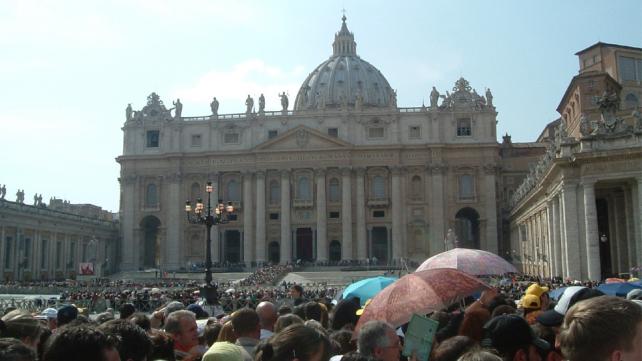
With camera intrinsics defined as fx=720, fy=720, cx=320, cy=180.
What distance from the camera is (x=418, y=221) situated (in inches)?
3068

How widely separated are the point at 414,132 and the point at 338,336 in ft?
238

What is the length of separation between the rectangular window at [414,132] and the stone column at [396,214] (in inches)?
160

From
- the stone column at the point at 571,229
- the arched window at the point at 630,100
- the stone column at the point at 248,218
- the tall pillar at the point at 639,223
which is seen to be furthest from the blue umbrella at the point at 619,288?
the stone column at the point at 248,218

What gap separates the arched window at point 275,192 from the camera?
263 ft

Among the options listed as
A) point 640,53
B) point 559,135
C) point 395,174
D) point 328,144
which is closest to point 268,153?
point 328,144

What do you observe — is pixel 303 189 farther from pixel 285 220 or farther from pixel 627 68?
pixel 627 68

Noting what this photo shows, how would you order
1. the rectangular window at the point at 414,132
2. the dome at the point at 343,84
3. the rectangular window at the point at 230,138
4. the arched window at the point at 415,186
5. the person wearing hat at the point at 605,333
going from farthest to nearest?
the dome at the point at 343,84 → the rectangular window at the point at 230,138 → the rectangular window at the point at 414,132 → the arched window at the point at 415,186 → the person wearing hat at the point at 605,333

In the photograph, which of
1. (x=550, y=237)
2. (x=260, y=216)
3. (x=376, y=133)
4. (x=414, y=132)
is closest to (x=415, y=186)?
(x=414, y=132)

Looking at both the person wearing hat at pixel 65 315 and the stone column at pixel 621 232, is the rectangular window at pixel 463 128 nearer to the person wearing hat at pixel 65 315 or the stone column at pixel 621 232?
the stone column at pixel 621 232

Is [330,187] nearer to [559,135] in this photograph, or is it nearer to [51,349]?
[559,135]

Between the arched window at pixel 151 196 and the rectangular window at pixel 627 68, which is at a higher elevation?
the rectangular window at pixel 627 68

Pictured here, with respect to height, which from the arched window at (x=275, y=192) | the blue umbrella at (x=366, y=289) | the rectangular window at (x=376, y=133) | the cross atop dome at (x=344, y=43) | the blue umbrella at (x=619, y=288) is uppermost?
the cross atop dome at (x=344, y=43)

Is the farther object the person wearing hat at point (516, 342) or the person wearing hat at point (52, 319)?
the person wearing hat at point (52, 319)

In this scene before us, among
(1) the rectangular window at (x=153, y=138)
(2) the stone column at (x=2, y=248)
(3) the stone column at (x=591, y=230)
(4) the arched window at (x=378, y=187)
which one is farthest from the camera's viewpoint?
(1) the rectangular window at (x=153, y=138)
